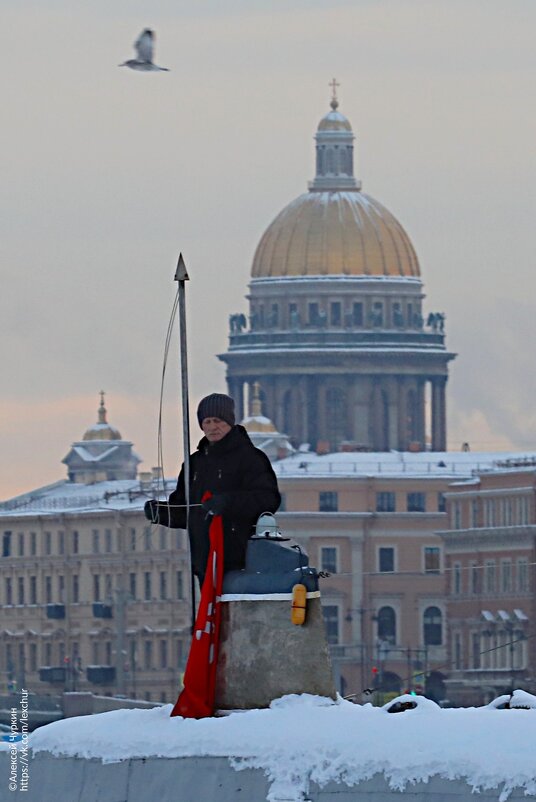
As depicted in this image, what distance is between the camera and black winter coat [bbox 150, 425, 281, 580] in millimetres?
15703

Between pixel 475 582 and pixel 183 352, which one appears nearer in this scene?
pixel 183 352

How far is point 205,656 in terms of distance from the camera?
15.5 m

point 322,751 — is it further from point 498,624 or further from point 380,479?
point 380,479

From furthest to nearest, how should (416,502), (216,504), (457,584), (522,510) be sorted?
(416,502)
(457,584)
(522,510)
(216,504)

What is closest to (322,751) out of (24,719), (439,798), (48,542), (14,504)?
(439,798)

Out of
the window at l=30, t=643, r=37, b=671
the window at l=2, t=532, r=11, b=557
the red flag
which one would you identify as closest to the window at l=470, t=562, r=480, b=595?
the window at l=30, t=643, r=37, b=671

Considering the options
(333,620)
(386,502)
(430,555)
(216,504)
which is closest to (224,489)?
(216,504)

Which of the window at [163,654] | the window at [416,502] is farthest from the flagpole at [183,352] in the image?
the window at [416,502]

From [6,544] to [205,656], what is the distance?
175 m

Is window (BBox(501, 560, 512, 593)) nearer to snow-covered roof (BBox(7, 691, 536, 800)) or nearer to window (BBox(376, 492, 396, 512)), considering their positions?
window (BBox(376, 492, 396, 512))

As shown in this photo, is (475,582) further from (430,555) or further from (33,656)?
(33,656)

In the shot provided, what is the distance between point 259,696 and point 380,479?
547 ft

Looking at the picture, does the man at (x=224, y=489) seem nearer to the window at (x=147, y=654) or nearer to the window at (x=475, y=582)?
the window at (x=475, y=582)

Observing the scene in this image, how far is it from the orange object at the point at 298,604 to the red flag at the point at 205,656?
0.41 m
